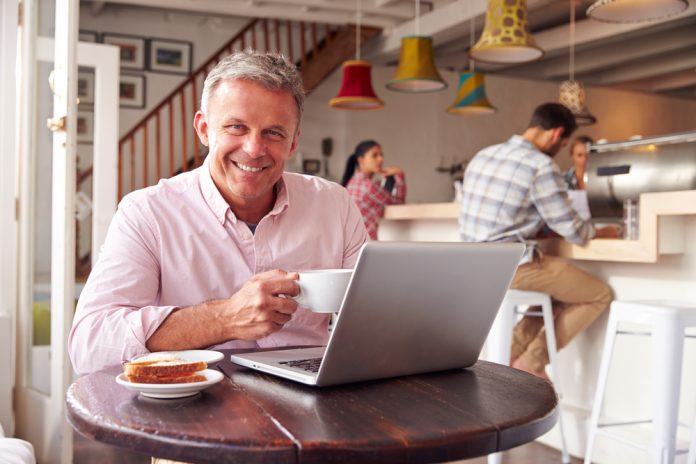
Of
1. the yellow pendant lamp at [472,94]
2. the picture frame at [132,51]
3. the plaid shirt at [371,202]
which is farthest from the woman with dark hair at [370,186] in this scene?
the picture frame at [132,51]

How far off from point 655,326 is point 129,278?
1.87 metres

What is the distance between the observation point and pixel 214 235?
5.27 ft

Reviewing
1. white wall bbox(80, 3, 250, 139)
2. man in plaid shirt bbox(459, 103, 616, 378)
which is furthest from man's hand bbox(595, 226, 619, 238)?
white wall bbox(80, 3, 250, 139)

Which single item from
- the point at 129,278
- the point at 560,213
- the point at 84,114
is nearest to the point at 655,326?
the point at 560,213

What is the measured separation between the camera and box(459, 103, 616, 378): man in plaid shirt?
3186 millimetres

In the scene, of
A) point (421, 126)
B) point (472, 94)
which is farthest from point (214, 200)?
point (421, 126)

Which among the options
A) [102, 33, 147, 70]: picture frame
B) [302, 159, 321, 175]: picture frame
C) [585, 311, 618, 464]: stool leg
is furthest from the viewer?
[302, 159, 321, 175]: picture frame

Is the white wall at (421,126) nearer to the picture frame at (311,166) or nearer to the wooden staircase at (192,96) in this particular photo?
the picture frame at (311,166)

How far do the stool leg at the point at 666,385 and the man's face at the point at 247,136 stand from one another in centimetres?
160

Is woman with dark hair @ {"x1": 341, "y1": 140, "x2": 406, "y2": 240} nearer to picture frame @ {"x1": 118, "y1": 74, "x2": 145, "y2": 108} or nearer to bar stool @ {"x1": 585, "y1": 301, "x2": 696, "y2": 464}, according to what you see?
bar stool @ {"x1": 585, "y1": 301, "x2": 696, "y2": 464}

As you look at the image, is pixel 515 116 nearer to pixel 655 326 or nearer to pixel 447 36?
pixel 447 36

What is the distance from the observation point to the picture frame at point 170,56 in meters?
8.84

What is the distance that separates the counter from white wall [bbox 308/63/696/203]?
229 inches

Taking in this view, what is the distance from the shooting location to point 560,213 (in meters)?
3.14
